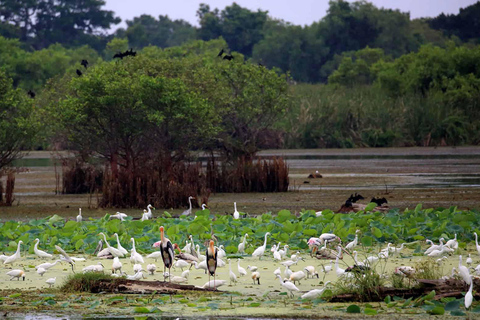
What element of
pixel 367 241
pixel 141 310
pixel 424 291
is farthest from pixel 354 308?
pixel 367 241

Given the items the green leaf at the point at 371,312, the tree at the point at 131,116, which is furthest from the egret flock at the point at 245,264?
the tree at the point at 131,116

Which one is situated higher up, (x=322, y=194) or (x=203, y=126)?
(x=203, y=126)

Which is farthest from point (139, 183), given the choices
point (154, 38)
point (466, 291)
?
point (154, 38)

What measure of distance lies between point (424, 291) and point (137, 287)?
309cm

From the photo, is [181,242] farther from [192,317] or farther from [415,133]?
[415,133]

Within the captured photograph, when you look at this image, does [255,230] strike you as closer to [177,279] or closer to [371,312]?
[177,279]

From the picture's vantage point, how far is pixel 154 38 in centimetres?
13000

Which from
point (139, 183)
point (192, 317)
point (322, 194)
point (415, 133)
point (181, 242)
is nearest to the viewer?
point (192, 317)

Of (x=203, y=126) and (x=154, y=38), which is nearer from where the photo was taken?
(x=203, y=126)

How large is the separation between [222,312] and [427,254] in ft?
13.3

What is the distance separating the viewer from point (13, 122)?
833 inches

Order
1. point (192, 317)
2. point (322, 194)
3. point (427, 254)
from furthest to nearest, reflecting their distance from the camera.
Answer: point (322, 194) → point (427, 254) → point (192, 317)

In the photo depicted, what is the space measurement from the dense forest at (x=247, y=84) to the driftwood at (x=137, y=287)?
38.9 feet

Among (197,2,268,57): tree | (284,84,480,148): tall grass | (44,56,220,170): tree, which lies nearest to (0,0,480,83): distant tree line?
(197,2,268,57): tree
